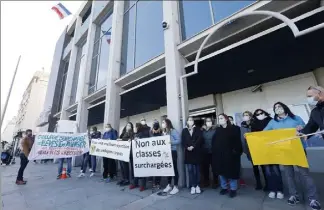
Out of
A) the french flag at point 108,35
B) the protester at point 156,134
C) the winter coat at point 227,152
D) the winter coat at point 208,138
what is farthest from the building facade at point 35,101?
the winter coat at point 227,152

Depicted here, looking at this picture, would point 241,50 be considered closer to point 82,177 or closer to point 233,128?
point 233,128

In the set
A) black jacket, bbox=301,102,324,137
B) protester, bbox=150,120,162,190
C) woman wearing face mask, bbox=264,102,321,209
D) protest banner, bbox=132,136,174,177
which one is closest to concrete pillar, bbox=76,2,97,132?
protest banner, bbox=132,136,174,177

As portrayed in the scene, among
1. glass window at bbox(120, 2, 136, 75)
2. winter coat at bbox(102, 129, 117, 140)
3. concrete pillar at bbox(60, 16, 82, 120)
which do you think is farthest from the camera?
concrete pillar at bbox(60, 16, 82, 120)

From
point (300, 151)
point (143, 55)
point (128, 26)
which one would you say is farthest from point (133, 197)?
point (128, 26)

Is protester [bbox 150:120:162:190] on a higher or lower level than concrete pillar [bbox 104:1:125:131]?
lower

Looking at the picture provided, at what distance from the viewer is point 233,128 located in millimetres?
3695

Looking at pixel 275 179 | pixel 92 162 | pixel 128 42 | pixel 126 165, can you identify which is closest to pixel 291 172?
pixel 275 179

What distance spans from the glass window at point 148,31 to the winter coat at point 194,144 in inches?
147

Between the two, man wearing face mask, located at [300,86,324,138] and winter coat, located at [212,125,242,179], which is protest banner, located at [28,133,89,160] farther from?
man wearing face mask, located at [300,86,324,138]

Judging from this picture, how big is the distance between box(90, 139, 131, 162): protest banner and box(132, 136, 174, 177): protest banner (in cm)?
36

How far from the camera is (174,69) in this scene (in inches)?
208

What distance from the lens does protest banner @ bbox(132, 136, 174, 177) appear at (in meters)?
4.08

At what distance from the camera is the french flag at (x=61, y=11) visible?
12.2 meters

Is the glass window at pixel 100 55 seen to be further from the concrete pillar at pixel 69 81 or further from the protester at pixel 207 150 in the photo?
the protester at pixel 207 150
